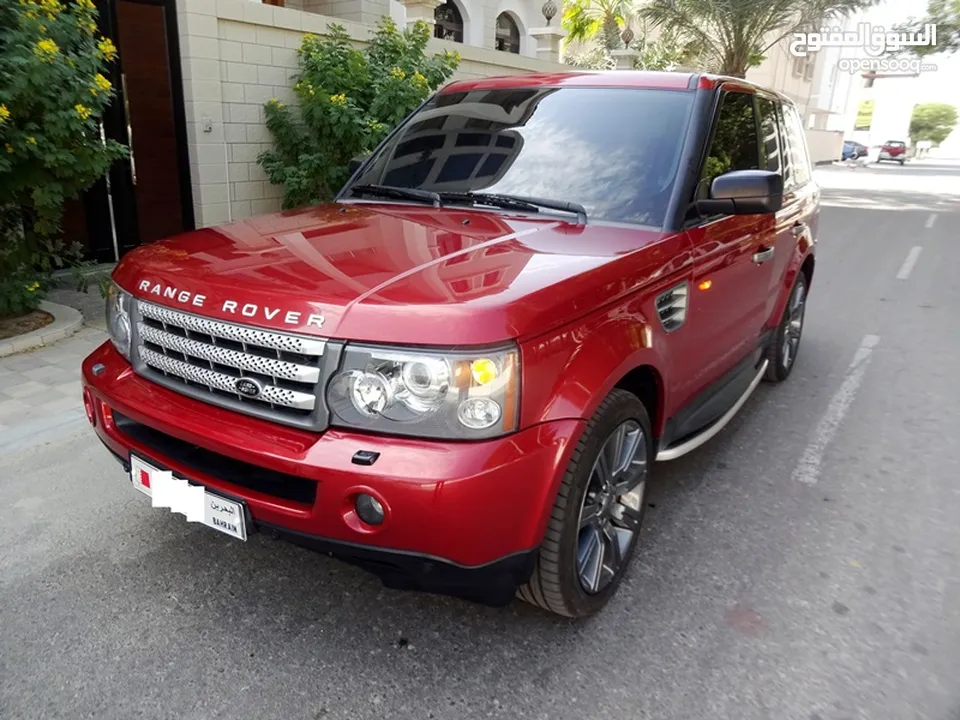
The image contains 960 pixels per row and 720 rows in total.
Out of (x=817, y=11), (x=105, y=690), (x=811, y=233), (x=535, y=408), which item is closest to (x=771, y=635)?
(x=535, y=408)

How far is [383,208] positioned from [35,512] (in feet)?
7.02

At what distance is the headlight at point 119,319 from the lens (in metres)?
2.92

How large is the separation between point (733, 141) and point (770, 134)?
826 mm

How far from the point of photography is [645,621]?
2875mm

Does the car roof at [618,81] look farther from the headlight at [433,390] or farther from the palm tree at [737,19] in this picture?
the palm tree at [737,19]

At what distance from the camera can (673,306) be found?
3.09 meters

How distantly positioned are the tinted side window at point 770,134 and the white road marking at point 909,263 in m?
6.14

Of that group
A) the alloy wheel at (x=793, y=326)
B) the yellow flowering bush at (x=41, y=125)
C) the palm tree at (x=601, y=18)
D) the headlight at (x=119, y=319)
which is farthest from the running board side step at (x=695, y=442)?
the palm tree at (x=601, y=18)

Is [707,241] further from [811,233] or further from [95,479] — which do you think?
[95,479]

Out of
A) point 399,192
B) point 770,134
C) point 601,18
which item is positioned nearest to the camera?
point 399,192

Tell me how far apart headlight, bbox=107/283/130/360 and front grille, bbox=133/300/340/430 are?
16 cm

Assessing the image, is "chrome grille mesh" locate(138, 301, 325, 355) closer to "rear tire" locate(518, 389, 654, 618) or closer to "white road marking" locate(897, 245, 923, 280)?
"rear tire" locate(518, 389, 654, 618)

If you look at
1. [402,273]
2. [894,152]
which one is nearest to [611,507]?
[402,273]

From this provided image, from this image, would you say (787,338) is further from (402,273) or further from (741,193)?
(402,273)
